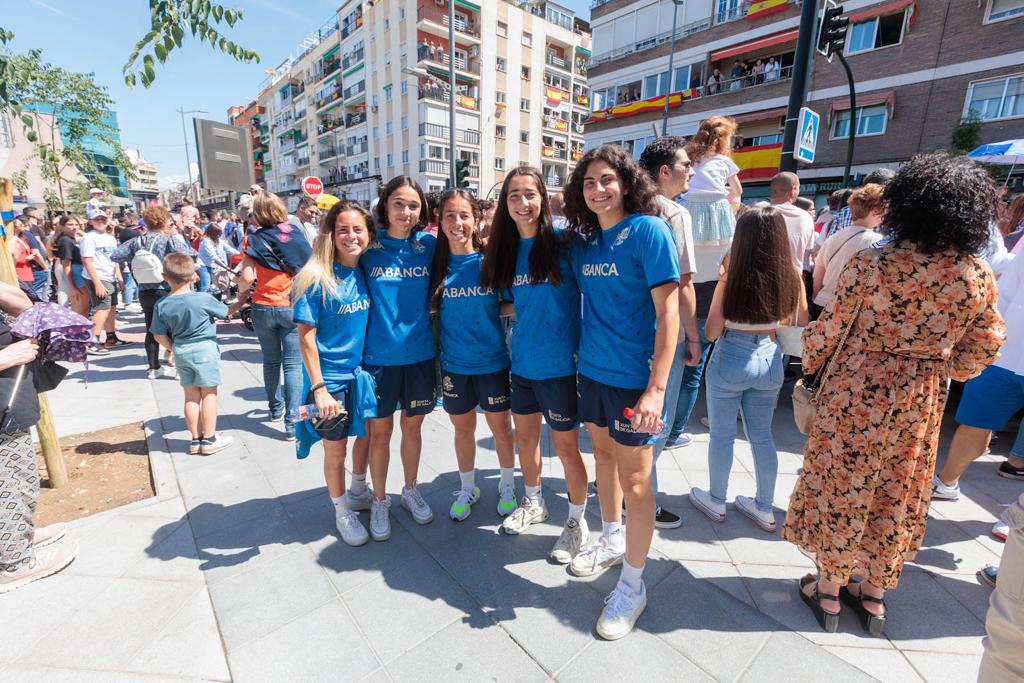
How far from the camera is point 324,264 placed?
248 cm

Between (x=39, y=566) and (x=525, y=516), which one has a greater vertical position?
(x=525, y=516)

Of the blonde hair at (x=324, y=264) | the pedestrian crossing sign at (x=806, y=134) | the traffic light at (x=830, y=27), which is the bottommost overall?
the blonde hair at (x=324, y=264)

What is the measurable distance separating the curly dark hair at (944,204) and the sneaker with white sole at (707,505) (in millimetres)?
1849

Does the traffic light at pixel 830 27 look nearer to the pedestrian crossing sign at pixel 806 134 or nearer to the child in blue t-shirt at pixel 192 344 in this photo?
the pedestrian crossing sign at pixel 806 134

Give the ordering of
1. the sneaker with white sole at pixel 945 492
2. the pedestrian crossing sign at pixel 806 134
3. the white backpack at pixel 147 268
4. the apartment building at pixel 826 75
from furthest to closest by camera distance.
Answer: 1. the apartment building at pixel 826 75
2. the pedestrian crossing sign at pixel 806 134
3. the white backpack at pixel 147 268
4. the sneaker with white sole at pixel 945 492

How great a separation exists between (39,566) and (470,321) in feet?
8.72

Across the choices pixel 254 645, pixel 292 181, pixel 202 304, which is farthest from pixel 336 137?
pixel 254 645

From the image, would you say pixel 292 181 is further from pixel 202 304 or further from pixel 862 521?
pixel 862 521

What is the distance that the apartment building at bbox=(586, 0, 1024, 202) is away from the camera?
14.6 metres

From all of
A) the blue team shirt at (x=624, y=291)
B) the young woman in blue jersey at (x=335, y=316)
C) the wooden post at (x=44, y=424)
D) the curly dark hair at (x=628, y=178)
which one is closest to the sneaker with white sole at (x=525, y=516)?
the young woman in blue jersey at (x=335, y=316)

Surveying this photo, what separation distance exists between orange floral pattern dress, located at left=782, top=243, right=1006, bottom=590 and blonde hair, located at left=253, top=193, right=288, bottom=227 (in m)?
4.06

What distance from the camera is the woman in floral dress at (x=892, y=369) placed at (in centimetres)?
177

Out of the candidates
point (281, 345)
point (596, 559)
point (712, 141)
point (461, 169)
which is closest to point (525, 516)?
point (596, 559)

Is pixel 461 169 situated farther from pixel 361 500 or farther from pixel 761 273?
pixel 761 273
